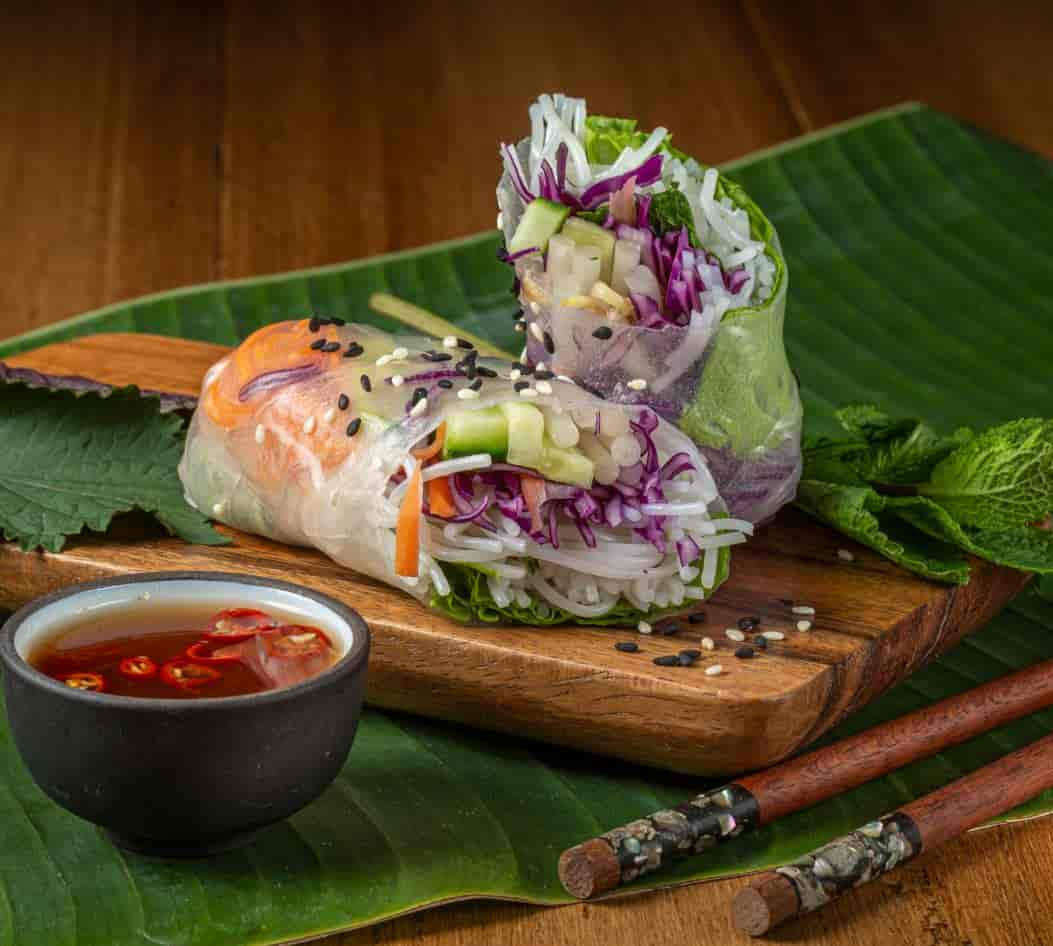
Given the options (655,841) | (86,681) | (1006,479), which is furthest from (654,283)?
(86,681)

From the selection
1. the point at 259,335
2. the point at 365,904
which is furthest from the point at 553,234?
the point at 365,904

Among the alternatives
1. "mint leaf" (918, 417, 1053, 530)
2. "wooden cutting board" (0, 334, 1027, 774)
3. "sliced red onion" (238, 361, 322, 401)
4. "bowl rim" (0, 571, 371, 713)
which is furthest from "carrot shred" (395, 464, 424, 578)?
"mint leaf" (918, 417, 1053, 530)

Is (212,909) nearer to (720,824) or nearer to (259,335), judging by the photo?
(720,824)

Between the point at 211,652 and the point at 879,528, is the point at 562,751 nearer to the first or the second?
the point at 211,652

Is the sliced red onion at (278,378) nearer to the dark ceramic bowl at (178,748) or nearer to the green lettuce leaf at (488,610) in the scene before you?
the green lettuce leaf at (488,610)

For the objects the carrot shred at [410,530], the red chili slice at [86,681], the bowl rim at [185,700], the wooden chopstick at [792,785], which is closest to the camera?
the bowl rim at [185,700]

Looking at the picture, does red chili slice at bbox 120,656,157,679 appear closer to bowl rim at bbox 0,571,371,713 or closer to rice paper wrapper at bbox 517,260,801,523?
bowl rim at bbox 0,571,371,713

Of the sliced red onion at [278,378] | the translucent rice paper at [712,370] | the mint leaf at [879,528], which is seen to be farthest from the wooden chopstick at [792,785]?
the sliced red onion at [278,378]
